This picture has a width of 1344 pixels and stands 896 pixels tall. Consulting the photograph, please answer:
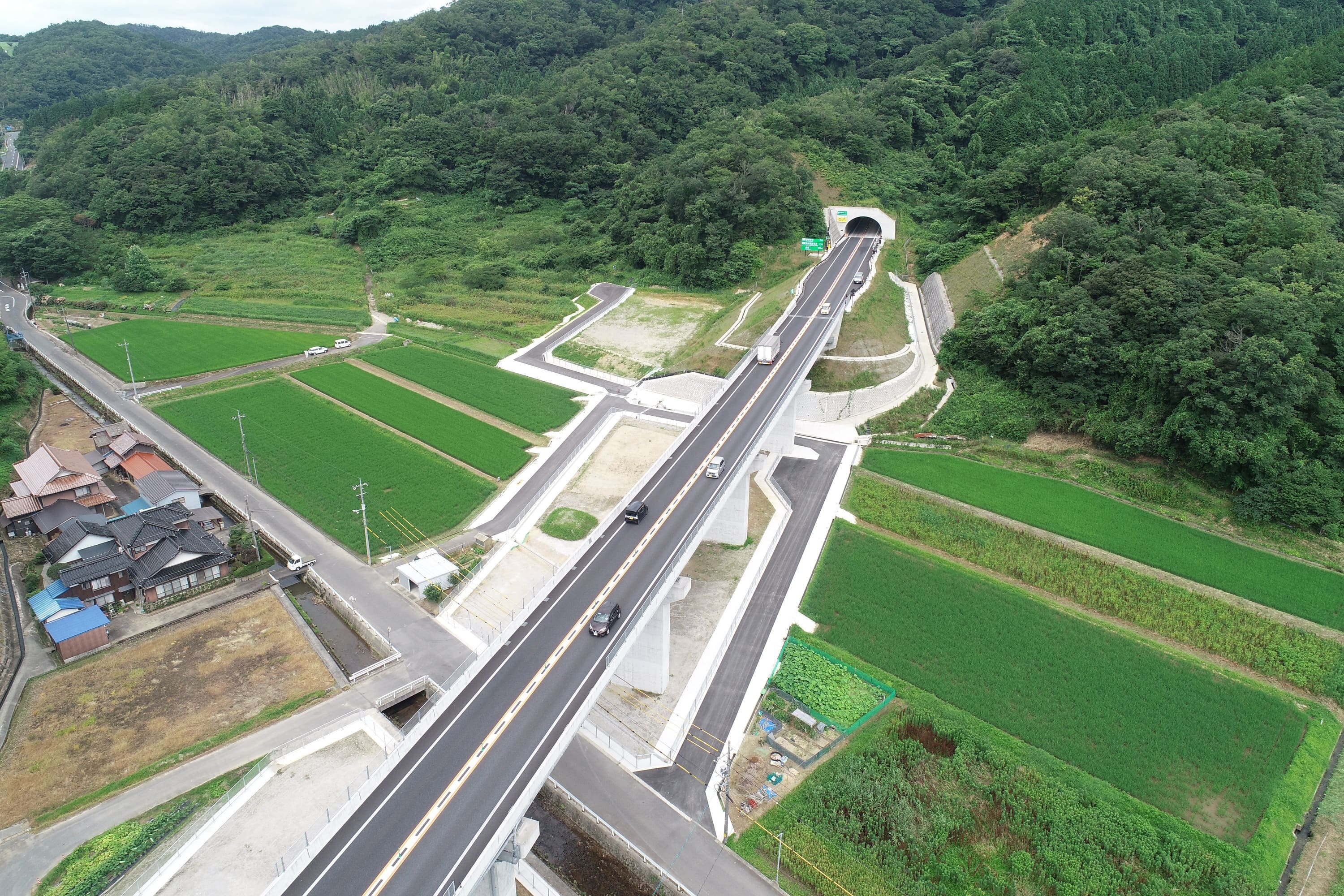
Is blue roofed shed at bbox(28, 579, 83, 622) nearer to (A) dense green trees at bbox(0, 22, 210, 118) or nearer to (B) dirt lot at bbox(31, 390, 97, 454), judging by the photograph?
(B) dirt lot at bbox(31, 390, 97, 454)

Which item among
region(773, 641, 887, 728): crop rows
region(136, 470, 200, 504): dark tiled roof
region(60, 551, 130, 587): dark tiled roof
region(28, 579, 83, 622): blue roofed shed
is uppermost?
region(136, 470, 200, 504): dark tiled roof

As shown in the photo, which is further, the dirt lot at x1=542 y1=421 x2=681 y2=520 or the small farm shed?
the dirt lot at x1=542 y1=421 x2=681 y2=520

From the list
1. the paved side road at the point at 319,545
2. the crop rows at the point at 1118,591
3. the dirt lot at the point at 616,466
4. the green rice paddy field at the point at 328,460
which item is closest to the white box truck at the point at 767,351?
the dirt lot at the point at 616,466

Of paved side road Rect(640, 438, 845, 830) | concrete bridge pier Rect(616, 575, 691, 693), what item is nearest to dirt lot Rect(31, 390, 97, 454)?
concrete bridge pier Rect(616, 575, 691, 693)

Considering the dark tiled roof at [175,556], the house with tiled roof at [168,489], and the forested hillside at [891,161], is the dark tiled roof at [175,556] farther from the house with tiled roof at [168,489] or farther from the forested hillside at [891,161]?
the forested hillside at [891,161]

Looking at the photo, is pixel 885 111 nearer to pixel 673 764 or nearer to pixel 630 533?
pixel 630 533

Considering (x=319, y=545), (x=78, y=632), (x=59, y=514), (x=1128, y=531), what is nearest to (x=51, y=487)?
(x=59, y=514)
